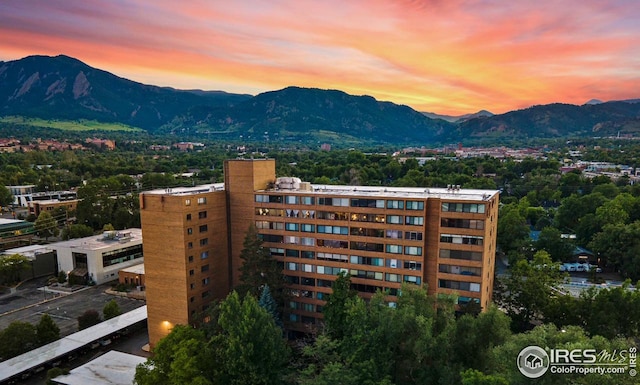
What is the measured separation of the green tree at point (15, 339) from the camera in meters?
45.8

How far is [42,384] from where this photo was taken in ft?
144

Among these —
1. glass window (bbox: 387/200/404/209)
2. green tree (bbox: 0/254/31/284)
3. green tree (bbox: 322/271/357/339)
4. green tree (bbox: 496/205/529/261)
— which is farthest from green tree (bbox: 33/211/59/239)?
green tree (bbox: 496/205/529/261)

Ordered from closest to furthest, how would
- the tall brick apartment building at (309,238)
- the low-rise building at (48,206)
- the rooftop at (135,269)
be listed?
the tall brick apartment building at (309,238) < the rooftop at (135,269) < the low-rise building at (48,206)

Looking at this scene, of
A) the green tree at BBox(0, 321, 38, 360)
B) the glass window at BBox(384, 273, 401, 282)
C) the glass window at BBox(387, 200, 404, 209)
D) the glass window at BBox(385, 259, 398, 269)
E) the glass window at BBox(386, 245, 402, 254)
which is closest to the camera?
the green tree at BBox(0, 321, 38, 360)

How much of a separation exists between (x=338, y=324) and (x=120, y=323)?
1257 inches

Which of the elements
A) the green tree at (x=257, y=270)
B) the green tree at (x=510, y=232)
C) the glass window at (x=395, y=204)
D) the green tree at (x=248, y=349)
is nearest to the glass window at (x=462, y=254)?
the glass window at (x=395, y=204)

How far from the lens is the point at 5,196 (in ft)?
429

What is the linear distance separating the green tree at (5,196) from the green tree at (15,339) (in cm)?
10821

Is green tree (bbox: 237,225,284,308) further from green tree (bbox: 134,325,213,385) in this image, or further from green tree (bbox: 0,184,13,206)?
green tree (bbox: 0,184,13,206)

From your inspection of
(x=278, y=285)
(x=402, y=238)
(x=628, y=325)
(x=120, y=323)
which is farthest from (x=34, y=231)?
(x=628, y=325)

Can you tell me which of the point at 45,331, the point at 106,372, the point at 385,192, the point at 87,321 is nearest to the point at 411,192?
the point at 385,192

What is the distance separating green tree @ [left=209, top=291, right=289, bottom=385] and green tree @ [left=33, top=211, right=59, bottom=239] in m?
91.0

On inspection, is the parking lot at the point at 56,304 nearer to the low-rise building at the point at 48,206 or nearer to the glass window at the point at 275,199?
the glass window at the point at 275,199

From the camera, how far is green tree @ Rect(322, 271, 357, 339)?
42.8m
